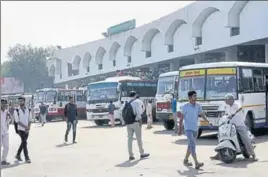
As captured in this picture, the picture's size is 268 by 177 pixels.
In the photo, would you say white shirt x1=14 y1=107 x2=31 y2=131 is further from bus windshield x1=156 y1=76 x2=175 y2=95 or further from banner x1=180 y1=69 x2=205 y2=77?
bus windshield x1=156 y1=76 x2=175 y2=95

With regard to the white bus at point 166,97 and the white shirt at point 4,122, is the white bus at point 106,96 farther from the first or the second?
the white shirt at point 4,122

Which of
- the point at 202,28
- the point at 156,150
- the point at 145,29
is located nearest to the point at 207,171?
the point at 156,150

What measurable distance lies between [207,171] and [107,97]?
17.3m

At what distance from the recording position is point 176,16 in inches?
1357

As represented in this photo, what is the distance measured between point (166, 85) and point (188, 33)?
12.4 metres

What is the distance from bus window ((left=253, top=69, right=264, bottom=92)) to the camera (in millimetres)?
16795

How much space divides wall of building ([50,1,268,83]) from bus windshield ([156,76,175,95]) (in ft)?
22.0

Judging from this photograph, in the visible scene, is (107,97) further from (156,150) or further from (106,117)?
(156,150)

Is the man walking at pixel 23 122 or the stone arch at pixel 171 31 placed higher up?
the stone arch at pixel 171 31

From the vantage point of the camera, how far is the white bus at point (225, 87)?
1558cm

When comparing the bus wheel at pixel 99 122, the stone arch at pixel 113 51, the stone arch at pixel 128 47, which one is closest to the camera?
the bus wheel at pixel 99 122

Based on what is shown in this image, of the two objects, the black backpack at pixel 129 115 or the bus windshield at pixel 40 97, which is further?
the bus windshield at pixel 40 97

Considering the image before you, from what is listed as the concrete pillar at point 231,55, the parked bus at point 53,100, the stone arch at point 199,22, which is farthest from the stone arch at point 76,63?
the concrete pillar at point 231,55

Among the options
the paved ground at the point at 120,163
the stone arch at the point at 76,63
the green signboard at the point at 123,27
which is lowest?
the paved ground at the point at 120,163
